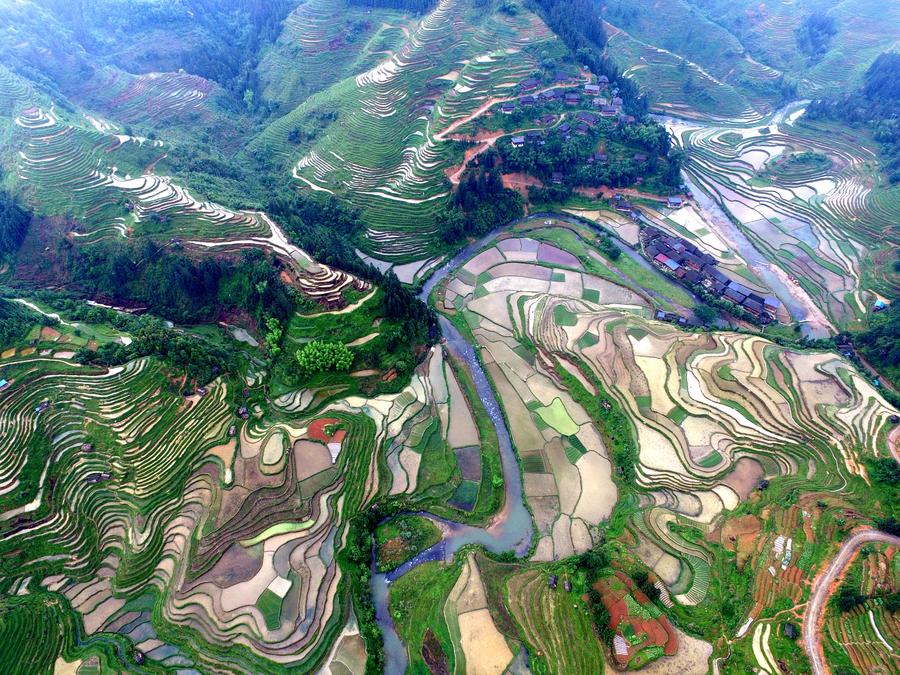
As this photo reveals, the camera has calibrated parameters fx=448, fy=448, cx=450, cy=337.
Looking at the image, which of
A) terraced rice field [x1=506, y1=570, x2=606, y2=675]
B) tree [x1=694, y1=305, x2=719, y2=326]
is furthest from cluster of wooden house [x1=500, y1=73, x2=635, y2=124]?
terraced rice field [x1=506, y1=570, x2=606, y2=675]

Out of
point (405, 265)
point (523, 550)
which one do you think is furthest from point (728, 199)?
point (523, 550)

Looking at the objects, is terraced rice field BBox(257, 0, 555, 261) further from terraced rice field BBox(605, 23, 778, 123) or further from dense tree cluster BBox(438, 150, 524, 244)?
terraced rice field BBox(605, 23, 778, 123)

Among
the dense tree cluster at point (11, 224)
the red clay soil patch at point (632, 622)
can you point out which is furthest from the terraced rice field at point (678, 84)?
the dense tree cluster at point (11, 224)

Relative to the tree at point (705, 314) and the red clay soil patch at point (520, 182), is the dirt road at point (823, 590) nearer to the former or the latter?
the tree at point (705, 314)

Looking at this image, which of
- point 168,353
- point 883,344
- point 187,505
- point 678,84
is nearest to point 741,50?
point 678,84

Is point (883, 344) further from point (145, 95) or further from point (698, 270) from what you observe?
point (145, 95)

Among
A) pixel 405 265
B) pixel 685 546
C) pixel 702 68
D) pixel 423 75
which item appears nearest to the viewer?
pixel 685 546

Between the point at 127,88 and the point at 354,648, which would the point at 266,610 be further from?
the point at 127,88
